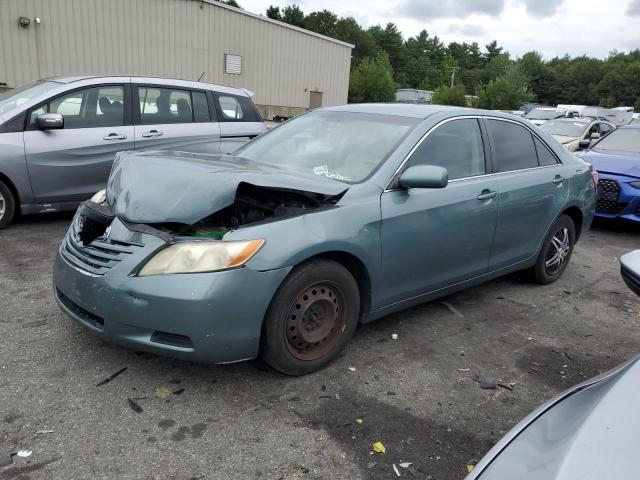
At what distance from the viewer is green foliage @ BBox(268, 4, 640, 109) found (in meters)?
78.6

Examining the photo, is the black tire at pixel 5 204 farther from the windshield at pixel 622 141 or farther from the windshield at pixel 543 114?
the windshield at pixel 543 114

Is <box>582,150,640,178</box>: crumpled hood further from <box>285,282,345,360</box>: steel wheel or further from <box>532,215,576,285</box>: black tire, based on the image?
<box>285,282,345,360</box>: steel wheel

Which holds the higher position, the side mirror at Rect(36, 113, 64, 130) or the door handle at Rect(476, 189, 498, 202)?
the side mirror at Rect(36, 113, 64, 130)

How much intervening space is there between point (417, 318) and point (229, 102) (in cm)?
458

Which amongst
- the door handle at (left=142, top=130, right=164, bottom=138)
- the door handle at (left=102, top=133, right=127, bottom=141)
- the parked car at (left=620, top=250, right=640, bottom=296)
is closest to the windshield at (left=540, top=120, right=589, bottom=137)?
the door handle at (left=142, top=130, right=164, bottom=138)

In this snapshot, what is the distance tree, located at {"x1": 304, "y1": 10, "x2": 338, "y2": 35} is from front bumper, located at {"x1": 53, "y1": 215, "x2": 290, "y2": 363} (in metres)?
81.7

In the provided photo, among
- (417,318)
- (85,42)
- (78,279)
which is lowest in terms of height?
(417,318)

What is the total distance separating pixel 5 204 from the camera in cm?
585

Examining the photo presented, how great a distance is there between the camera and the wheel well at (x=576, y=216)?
206 inches

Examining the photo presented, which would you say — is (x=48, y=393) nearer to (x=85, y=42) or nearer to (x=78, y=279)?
(x=78, y=279)

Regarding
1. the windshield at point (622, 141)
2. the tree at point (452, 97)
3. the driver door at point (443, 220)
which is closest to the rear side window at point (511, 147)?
the driver door at point (443, 220)

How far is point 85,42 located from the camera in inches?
659

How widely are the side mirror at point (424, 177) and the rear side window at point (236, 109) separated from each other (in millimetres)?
4544

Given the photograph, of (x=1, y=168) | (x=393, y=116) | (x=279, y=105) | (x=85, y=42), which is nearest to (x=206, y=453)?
(x=393, y=116)
